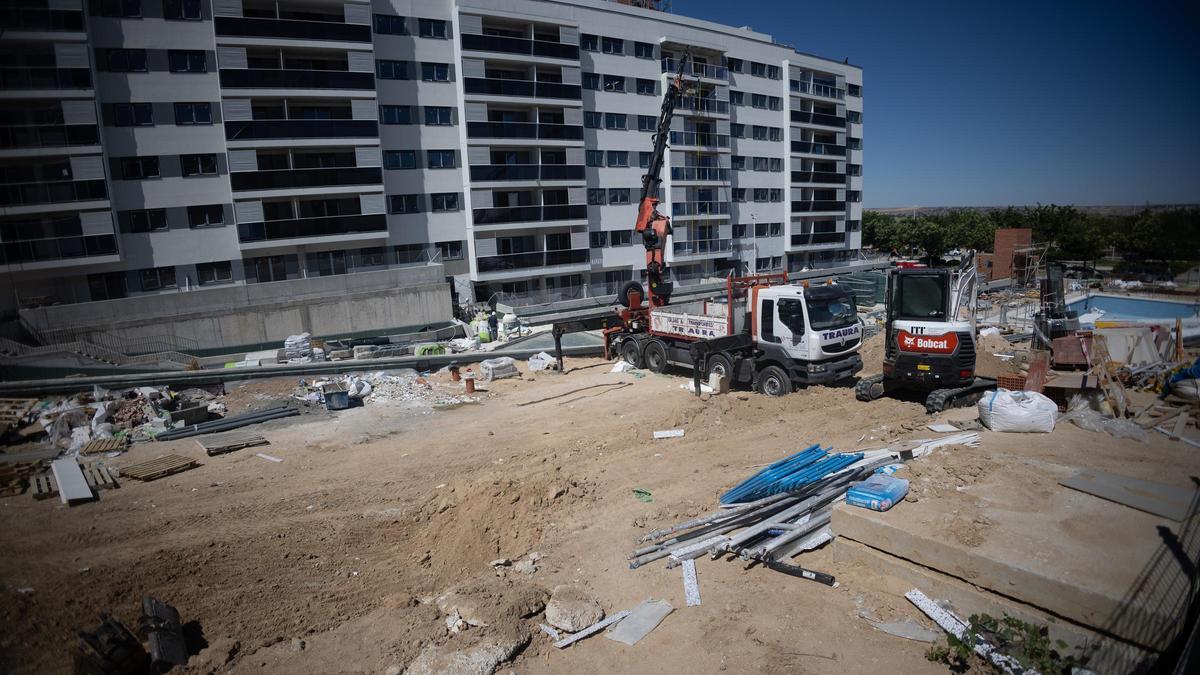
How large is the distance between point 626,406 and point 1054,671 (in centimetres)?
1092

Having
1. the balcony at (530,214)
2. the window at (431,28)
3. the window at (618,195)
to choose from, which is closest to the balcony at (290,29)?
the window at (431,28)

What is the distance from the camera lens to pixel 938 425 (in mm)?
10867

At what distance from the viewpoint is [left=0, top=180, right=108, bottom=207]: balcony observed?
19078 mm

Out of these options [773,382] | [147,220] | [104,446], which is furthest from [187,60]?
[773,382]

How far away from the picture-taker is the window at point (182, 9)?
25.9 metres

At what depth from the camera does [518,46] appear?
32625 millimetres

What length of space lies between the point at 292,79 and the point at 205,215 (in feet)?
24.2

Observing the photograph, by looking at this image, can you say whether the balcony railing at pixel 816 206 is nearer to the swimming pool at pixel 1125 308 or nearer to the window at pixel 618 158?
the window at pixel 618 158

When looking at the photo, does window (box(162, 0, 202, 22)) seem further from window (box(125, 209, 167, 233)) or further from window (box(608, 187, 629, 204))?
window (box(608, 187, 629, 204))

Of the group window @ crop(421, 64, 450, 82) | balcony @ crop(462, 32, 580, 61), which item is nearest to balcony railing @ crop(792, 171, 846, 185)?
balcony @ crop(462, 32, 580, 61)

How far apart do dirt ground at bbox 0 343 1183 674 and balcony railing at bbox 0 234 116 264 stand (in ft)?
41.9

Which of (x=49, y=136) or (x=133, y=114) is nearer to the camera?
(x=49, y=136)

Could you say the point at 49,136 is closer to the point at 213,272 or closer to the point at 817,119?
the point at 213,272

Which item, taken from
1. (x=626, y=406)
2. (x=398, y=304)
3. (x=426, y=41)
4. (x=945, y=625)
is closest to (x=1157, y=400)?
(x=945, y=625)
